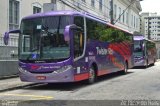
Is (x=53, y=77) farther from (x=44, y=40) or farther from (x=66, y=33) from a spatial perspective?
(x=66, y=33)

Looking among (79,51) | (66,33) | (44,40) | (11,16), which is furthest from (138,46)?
(66,33)

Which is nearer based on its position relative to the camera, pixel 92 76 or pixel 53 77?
pixel 53 77

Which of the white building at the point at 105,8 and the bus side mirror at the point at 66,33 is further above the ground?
the white building at the point at 105,8

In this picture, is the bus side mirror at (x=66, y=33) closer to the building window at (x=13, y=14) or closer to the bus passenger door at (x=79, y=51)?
the bus passenger door at (x=79, y=51)

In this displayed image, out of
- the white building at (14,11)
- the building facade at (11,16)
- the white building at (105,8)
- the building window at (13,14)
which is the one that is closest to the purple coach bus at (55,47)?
the building facade at (11,16)

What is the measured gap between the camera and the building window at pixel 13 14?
25109 mm

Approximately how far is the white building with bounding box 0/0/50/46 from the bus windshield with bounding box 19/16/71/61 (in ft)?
19.2

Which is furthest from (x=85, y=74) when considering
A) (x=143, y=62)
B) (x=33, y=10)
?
(x=143, y=62)

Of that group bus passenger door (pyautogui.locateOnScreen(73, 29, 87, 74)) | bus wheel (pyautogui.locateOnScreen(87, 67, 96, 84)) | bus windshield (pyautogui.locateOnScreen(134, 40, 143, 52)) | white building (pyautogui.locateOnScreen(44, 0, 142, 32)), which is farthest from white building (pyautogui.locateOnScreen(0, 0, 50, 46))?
bus windshield (pyautogui.locateOnScreen(134, 40, 143, 52))

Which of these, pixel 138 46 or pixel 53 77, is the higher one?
pixel 138 46

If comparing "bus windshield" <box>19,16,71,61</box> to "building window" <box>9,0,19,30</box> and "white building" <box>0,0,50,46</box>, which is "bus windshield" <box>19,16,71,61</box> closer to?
"white building" <box>0,0,50,46</box>

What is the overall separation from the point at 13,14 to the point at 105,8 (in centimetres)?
2401

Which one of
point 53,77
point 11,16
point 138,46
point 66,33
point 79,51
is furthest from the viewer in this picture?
point 138,46

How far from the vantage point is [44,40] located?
16719 millimetres
